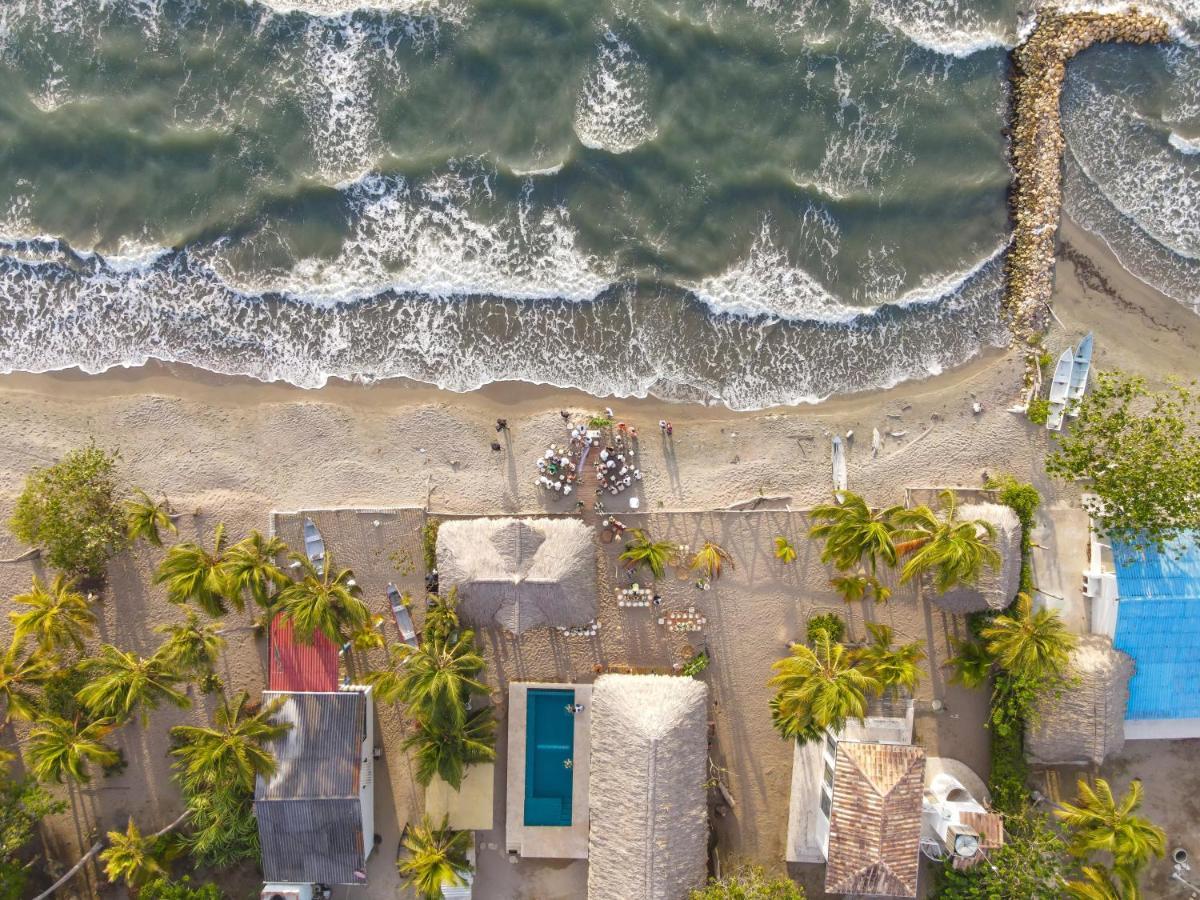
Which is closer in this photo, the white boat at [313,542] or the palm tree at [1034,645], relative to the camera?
the palm tree at [1034,645]

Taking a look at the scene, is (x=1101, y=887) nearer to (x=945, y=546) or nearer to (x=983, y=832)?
(x=983, y=832)

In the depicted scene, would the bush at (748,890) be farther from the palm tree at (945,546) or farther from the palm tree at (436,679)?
the palm tree at (945,546)

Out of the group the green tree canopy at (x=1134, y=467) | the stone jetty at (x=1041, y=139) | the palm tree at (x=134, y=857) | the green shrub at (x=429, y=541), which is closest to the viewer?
the palm tree at (x=134, y=857)

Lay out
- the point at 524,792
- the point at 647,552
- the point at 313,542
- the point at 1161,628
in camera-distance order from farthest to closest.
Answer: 1. the point at 313,542
2. the point at 524,792
3. the point at 647,552
4. the point at 1161,628

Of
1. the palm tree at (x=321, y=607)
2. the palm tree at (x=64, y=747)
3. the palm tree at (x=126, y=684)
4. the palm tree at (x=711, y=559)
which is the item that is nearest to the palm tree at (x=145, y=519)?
the palm tree at (x=126, y=684)

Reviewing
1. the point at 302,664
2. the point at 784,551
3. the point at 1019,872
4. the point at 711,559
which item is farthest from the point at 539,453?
the point at 1019,872

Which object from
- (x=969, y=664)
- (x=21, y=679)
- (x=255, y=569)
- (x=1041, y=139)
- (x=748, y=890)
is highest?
(x=1041, y=139)
